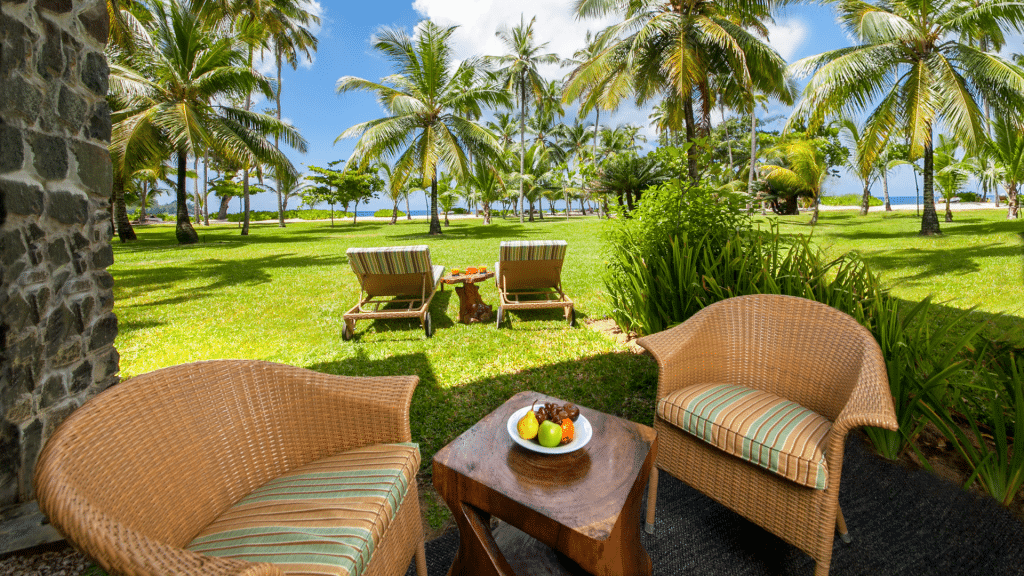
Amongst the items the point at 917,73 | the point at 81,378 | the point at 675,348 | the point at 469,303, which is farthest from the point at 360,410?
the point at 917,73

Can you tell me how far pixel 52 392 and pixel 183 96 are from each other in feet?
48.0

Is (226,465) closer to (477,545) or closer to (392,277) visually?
(477,545)

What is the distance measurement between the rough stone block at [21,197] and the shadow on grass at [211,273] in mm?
5248

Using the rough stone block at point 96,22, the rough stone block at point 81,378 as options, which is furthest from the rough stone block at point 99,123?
the rough stone block at point 81,378

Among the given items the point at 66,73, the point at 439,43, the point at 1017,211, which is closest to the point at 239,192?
the point at 439,43

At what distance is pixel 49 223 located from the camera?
7.25ft

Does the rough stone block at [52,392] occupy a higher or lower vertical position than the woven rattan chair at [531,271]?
lower

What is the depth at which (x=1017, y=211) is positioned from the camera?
55.0 ft

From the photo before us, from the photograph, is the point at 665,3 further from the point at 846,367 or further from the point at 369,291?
the point at 846,367

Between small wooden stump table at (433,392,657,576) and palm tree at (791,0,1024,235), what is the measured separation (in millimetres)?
12750

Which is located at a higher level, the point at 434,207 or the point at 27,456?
the point at 434,207

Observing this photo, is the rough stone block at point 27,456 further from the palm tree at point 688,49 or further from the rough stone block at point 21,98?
the palm tree at point 688,49

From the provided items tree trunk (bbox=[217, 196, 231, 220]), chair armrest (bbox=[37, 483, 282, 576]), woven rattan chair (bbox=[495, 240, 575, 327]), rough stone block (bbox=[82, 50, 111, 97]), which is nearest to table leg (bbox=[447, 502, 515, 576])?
chair armrest (bbox=[37, 483, 282, 576])

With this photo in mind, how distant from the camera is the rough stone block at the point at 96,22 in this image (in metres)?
2.38
